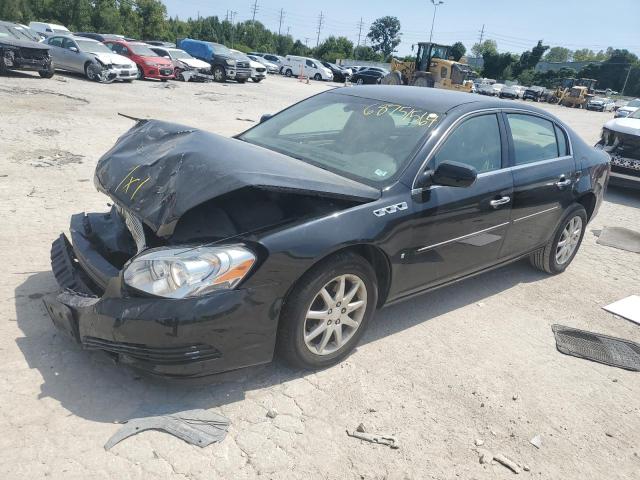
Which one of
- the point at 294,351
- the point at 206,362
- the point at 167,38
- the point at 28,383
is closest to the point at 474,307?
the point at 294,351

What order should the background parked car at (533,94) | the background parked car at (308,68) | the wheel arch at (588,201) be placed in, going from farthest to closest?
the background parked car at (533,94)
the background parked car at (308,68)
the wheel arch at (588,201)

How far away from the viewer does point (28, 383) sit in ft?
9.08

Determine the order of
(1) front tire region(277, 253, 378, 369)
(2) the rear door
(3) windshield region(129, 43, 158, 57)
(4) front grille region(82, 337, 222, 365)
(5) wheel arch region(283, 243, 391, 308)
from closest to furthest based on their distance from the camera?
(4) front grille region(82, 337, 222, 365) → (1) front tire region(277, 253, 378, 369) → (5) wheel arch region(283, 243, 391, 308) → (2) the rear door → (3) windshield region(129, 43, 158, 57)

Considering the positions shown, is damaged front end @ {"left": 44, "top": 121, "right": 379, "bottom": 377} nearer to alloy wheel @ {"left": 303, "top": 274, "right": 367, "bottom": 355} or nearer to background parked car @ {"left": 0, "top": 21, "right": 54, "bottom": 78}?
alloy wheel @ {"left": 303, "top": 274, "right": 367, "bottom": 355}

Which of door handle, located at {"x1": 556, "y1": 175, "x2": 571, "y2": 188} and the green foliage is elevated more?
the green foliage

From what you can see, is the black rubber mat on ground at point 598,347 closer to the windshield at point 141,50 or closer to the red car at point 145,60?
the red car at point 145,60

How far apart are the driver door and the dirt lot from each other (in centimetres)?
50

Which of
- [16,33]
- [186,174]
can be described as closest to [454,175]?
[186,174]

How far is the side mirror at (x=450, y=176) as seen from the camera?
3.27 meters

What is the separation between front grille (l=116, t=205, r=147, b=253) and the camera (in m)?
2.95

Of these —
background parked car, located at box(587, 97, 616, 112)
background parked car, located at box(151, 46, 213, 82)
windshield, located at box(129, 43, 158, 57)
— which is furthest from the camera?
background parked car, located at box(587, 97, 616, 112)

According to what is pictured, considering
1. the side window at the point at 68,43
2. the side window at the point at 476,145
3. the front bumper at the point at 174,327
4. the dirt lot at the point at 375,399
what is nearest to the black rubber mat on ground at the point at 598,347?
the dirt lot at the point at 375,399

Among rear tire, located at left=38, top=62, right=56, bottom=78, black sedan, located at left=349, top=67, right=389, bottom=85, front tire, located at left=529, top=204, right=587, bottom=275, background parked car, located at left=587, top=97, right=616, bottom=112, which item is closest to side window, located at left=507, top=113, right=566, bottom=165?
front tire, located at left=529, top=204, right=587, bottom=275

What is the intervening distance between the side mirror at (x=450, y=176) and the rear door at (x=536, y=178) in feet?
3.47
